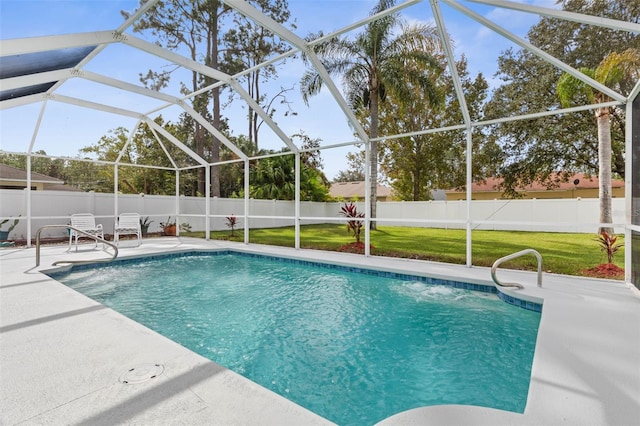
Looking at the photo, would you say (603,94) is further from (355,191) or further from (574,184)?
(355,191)

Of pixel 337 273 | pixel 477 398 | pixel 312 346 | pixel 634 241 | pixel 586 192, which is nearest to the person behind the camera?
pixel 477 398

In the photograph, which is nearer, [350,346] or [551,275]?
[350,346]

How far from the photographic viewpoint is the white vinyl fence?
Result: 1073 cm

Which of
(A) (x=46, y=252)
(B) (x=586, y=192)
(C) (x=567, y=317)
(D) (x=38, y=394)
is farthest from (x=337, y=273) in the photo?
(B) (x=586, y=192)

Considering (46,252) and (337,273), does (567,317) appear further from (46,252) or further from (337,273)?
(46,252)

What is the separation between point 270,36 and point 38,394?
17.5 metres

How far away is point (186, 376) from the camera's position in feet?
7.55

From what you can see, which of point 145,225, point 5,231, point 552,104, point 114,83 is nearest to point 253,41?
point 145,225

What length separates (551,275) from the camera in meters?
6.04

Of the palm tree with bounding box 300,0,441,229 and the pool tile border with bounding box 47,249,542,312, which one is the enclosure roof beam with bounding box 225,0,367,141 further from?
the palm tree with bounding box 300,0,441,229

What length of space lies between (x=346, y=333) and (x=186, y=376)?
217 cm

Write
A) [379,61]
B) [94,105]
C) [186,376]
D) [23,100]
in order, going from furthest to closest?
[379,61] < [94,105] < [23,100] < [186,376]

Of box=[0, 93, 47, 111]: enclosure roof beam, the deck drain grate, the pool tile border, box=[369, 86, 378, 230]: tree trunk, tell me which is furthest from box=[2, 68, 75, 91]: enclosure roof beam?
box=[369, 86, 378, 230]: tree trunk

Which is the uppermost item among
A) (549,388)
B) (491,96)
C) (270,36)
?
(270,36)
